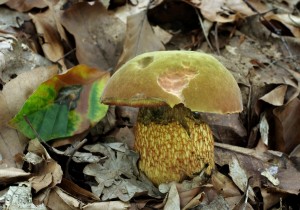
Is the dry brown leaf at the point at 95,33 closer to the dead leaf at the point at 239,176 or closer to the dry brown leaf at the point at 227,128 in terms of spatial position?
the dry brown leaf at the point at 227,128

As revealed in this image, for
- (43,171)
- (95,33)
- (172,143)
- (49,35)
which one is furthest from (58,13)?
(172,143)

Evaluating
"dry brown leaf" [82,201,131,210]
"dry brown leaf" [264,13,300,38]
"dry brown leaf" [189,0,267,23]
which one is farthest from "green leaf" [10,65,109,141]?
"dry brown leaf" [264,13,300,38]

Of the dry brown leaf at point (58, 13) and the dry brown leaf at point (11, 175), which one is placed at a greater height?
the dry brown leaf at point (58, 13)

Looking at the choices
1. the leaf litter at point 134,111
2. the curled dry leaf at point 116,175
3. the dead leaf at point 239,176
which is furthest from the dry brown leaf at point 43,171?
the dead leaf at point 239,176

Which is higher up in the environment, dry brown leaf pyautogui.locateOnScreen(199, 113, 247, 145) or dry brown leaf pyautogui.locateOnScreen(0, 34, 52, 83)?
dry brown leaf pyautogui.locateOnScreen(0, 34, 52, 83)

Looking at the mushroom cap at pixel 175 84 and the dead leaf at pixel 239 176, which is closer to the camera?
the mushroom cap at pixel 175 84

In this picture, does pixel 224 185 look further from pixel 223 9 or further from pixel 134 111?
pixel 223 9

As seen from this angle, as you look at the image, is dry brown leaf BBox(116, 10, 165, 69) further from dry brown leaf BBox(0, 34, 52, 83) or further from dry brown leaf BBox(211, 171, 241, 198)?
dry brown leaf BBox(211, 171, 241, 198)
